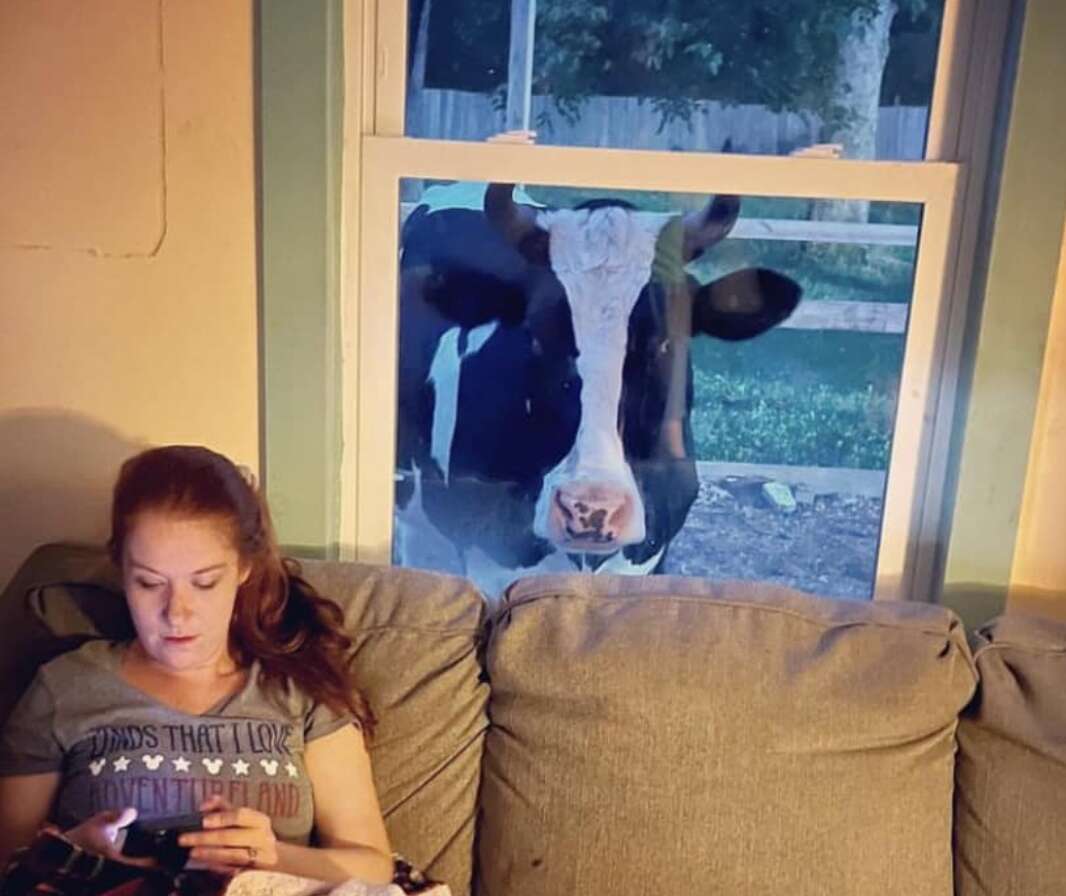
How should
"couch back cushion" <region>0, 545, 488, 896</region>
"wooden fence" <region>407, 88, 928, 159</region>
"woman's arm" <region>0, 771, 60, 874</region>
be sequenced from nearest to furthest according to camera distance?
"woman's arm" <region>0, 771, 60, 874</region> < "couch back cushion" <region>0, 545, 488, 896</region> < "wooden fence" <region>407, 88, 928, 159</region>

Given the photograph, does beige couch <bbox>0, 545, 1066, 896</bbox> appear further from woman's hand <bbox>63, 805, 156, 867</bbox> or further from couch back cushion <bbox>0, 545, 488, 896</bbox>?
woman's hand <bbox>63, 805, 156, 867</bbox>

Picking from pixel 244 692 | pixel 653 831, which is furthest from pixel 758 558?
pixel 244 692

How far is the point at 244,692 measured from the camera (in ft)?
4.73

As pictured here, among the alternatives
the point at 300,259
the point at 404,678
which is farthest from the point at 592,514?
the point at 300,259

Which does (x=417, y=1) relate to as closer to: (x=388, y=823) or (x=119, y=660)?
(x=119, y=660)

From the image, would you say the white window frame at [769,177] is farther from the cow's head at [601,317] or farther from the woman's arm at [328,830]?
the woman's arm at [328,830]

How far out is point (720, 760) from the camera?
1.47 m

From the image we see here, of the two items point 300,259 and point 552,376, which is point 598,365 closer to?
point 552,376

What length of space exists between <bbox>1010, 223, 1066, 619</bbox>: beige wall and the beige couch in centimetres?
21

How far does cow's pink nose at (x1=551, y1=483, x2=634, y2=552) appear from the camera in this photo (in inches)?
74.8

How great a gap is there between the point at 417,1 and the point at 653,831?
1163mm

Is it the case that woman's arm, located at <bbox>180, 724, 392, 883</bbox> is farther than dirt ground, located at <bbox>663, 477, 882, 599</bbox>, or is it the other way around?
dirt ground, located at <bbox>663, 477, 882, 599</bbox>

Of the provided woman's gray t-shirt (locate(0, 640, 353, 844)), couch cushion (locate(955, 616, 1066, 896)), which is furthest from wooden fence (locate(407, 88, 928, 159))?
woman's gray t-shirt (locate(0, 640, 353, 844))

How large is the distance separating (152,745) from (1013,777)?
1.02 meters
